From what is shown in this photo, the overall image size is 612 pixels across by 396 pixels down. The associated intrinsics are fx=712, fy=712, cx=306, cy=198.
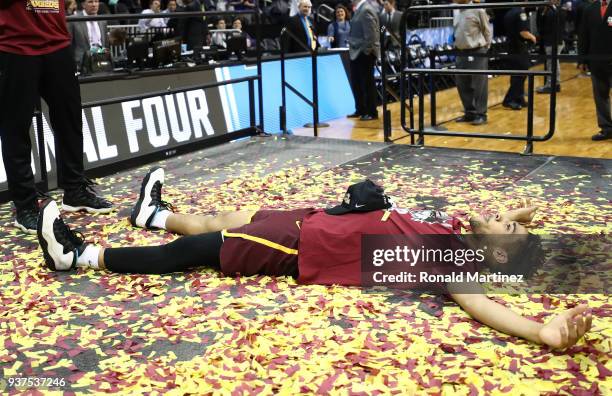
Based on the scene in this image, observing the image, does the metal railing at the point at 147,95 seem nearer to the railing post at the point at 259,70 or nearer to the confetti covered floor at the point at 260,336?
the railing post at the point at 259,70

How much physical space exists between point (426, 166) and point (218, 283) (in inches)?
98.1

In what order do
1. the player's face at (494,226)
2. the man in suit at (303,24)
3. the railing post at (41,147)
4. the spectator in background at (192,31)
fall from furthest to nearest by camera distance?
the spectator in background at (192,31)
the man in suit at (303,24)
the railing post at (41,147)
the player's face at (494,226)

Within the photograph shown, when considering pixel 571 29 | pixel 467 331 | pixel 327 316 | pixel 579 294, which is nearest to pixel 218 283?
pixel 327 316

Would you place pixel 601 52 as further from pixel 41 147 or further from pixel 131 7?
→ pixel 131 7

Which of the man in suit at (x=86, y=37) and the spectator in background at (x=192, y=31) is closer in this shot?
the man in suit at (x=86, y=37)

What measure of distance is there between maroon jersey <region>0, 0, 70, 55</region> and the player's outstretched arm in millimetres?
2433

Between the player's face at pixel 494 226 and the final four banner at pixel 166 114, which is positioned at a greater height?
the final four banner at pixel 166 114

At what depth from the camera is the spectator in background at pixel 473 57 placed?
6.66 meters

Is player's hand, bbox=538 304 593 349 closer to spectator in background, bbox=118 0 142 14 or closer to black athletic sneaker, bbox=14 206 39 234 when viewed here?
black athletic sneaker, bbox=14 206 39 234

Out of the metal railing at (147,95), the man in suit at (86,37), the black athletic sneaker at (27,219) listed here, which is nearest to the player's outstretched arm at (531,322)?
the black athletic sneaker at (27,219)

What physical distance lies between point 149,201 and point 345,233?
129 centimetres

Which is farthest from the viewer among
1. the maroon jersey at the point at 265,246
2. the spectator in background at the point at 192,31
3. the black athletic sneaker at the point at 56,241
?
the spectator in background at the point at 192,31

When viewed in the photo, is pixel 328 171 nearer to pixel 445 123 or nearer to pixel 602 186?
pixel 602 186

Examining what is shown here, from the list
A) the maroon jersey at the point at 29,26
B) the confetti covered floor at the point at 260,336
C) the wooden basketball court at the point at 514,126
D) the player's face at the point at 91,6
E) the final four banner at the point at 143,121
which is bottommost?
the confetti covered floor at the point at 260,336
